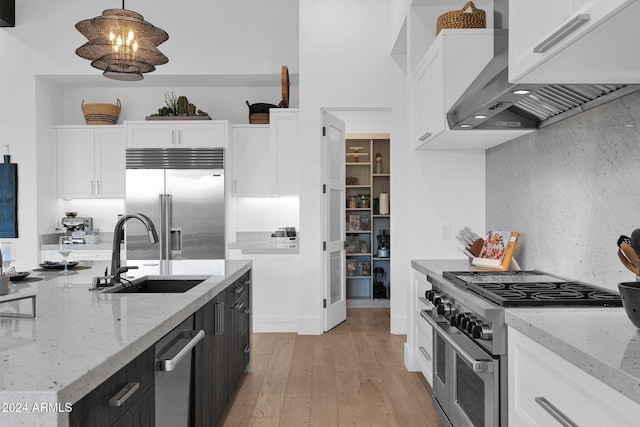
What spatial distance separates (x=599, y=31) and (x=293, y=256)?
3976mm

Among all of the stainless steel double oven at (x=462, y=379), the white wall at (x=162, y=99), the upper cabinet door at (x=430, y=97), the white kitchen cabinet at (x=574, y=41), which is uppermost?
the white wall at (x=162, y=99)

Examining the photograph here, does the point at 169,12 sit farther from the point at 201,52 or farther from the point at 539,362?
the point at 539,362

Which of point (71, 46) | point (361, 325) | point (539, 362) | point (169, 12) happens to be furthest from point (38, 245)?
point (539, 362)

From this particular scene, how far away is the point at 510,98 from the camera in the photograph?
2135 millimetres

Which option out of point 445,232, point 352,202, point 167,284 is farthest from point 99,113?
point 445,232

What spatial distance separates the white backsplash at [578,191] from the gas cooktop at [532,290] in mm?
119

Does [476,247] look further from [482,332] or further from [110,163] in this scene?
[110,163]

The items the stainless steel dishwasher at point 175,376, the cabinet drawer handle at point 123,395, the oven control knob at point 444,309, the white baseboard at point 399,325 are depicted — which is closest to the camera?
the cabinet drawer handle at point 123,395

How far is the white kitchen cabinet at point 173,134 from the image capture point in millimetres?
5398

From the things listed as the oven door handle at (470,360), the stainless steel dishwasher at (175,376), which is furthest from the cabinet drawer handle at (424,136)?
the stainless steel dishwasher at (175,376)

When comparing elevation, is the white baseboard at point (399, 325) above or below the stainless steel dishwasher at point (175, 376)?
below

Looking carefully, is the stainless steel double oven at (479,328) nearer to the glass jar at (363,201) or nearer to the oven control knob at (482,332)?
the oven control knob at (482,332)

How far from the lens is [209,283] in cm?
252

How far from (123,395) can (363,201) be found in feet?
19.0
